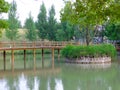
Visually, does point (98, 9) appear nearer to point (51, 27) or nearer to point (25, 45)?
point (25, 45)

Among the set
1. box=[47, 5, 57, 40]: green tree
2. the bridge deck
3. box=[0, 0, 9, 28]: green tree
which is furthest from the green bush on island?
box=[47, 5, 57, 40]: green tree

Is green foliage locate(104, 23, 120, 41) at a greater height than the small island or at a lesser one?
greater

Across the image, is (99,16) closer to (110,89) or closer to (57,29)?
(110,89)

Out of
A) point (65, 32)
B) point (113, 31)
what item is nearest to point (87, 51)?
point (113, 31)

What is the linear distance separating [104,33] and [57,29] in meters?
7.95

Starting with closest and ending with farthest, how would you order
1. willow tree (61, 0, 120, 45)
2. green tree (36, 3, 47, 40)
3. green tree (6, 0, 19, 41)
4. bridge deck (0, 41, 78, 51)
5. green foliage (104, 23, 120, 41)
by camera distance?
willow tree (61, 0, 120, 45) < bridge deck (0, 41, 78, 51) < green foliage (104, 23, 120, 41) < green tree (6, 0, 19, 41) < green tree (36, 3, 47, 40)

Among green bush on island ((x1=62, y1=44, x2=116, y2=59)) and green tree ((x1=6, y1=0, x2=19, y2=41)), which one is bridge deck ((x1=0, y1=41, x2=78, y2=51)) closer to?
green bush on island ((x1=62, y1=44, x2=116, y2=59))

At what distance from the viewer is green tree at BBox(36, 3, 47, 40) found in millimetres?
50650

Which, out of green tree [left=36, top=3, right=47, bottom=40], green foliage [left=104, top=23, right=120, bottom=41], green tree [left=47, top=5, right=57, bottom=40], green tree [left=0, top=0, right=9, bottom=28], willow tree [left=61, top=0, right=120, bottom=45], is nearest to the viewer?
willow tree [left=61, top=0, right=120, bottom=45]

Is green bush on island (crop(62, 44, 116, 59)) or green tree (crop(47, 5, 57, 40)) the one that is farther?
green tree (crop(47, 5, 57, 40))

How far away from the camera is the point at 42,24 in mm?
50969

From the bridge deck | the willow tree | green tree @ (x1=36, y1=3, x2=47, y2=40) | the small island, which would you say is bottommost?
the small island

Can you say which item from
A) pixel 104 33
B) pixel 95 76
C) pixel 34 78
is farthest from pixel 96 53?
pixel 104 33

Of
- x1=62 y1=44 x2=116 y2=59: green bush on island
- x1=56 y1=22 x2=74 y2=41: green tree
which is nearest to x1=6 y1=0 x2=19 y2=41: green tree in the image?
x1=56 y1=22 x2=74 y2=41: green tree
